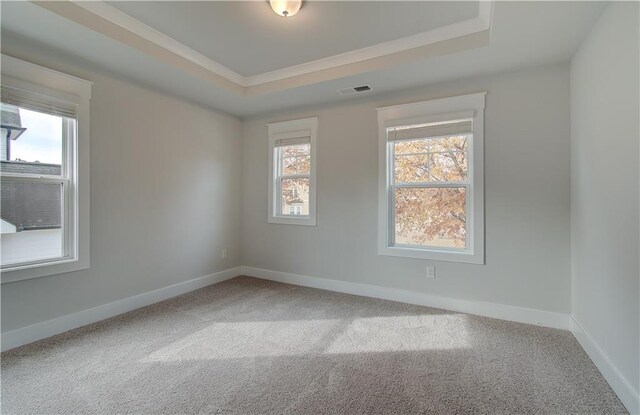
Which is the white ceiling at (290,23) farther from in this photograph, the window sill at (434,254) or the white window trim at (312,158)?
the window sill at (434,254)

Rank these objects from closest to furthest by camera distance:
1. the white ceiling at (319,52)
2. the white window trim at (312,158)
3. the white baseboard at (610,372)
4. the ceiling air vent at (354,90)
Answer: the white baseboard at (610,372), the white ceiling at (319,52), the ceiling air vent at (354,90), the white window trim at (312,158)

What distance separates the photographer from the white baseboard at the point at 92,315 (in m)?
2.36

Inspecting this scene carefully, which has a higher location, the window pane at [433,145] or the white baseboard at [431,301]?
the window pane at [433,145]

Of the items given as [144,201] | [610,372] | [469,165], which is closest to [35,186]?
[144,201]

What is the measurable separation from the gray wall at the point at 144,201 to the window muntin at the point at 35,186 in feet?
0.62

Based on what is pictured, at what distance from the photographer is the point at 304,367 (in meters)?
2.11

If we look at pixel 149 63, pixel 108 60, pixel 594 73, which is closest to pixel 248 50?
pixel 149 63

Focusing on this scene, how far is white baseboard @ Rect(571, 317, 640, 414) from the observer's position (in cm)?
165

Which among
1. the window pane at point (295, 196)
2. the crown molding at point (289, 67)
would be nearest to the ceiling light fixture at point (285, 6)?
the crown molding at point (289, 67)

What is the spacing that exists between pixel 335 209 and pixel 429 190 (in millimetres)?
1177

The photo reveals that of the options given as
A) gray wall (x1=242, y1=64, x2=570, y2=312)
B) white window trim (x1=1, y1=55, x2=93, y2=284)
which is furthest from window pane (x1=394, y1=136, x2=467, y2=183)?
white window trim (x1=1, y1=55, x2=93, y2=284)

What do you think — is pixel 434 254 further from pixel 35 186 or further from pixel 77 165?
pixel 35 186

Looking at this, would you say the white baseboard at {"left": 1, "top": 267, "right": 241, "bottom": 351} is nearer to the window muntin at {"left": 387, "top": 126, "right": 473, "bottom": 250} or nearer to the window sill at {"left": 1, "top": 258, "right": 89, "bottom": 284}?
the window sill at {"left": 1, "top": 258, "right": 89, "bottom": 284}

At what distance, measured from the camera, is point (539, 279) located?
9.31ft
